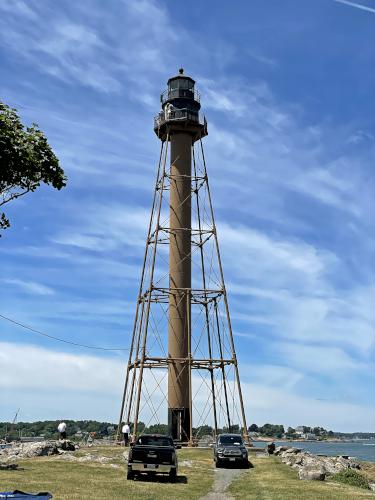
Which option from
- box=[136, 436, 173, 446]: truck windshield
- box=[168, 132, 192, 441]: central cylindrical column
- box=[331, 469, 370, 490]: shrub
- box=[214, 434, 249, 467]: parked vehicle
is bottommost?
box=[331, 469, 370, 490]: shrub

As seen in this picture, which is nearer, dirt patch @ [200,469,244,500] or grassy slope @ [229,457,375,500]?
grassy slope @ [229,457,375,500]

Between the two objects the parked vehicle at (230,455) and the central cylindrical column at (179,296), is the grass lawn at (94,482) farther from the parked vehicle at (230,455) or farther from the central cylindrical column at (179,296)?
the central cylindrical column at (179,296)

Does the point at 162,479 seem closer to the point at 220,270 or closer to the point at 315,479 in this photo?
the point at 315,479

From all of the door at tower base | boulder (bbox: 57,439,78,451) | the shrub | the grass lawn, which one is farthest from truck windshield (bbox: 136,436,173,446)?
the door at tower base

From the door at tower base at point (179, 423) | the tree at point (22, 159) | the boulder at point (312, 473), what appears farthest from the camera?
the door at tower base at point (179, 423)

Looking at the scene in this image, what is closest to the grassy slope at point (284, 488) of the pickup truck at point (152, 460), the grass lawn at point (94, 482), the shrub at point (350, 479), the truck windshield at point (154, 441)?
the grass lawn at point (94, 482)

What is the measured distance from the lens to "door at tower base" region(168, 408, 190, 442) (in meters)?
47.8

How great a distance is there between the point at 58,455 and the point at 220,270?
19833 millimetres

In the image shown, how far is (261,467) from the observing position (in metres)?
34.1

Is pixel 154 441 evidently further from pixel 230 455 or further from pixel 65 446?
pixel 65 446

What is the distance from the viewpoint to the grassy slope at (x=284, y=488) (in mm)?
22114

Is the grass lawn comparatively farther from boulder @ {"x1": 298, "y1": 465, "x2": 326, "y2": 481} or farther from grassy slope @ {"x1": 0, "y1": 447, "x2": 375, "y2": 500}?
boulder @ {"x1": 298, "y1": 465, "x2": 326, "y2": 481}

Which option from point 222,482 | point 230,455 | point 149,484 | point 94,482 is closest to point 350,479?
point 222,482

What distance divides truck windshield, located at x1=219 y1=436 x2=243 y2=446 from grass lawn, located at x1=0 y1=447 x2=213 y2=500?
1603mm
